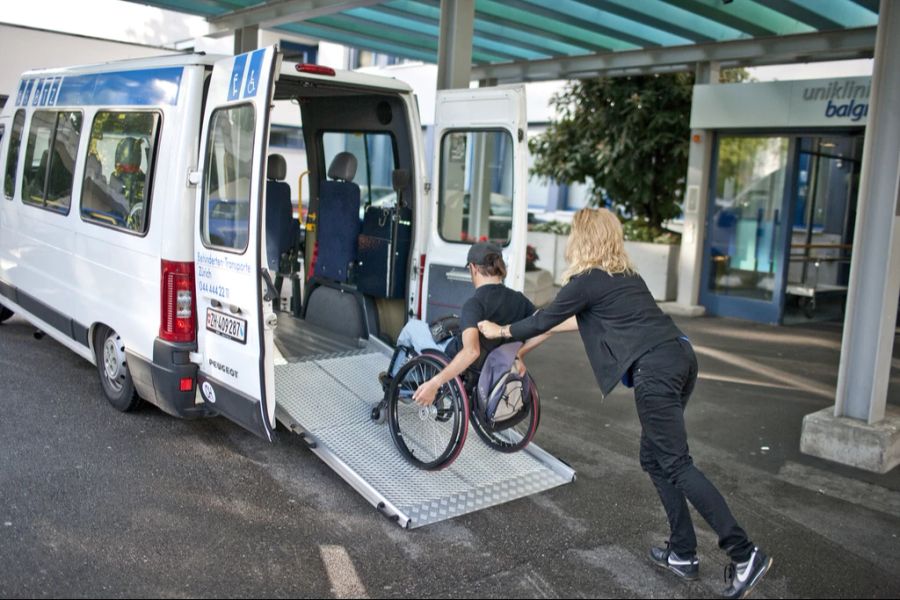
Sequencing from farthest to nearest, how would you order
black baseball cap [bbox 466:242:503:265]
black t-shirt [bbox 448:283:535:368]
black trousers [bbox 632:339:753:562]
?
black baseball cap [bbox 466:242:503:265], black t-shirt [bbox 448:283:535:368], black trousers [bbox 632:339:753:562]

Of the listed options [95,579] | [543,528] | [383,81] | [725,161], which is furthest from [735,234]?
[95,579]

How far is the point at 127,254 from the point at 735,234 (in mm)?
8608

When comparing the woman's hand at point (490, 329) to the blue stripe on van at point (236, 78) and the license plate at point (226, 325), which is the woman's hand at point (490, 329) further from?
the blue stripe on van at point (236, 78)

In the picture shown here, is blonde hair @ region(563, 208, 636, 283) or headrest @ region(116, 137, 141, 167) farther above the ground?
headrest @ region(116, 137, 141, 167)

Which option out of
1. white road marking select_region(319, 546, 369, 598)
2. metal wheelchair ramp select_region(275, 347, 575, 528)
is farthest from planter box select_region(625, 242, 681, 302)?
white road marking select_region(319, 546, 369, 598)

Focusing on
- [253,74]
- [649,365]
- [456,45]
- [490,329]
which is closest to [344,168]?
[456,45]

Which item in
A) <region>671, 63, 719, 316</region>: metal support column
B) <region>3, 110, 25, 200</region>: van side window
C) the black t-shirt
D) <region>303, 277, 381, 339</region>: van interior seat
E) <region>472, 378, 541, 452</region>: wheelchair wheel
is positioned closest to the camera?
the black t-shirt

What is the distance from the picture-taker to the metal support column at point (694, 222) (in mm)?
11477

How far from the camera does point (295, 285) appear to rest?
7281 millimetres

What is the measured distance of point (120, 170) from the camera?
213 inches

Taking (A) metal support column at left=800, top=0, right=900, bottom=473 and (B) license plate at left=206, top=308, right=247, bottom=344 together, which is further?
(A) metal support column at left=800, top=0, right=900, bottom=473

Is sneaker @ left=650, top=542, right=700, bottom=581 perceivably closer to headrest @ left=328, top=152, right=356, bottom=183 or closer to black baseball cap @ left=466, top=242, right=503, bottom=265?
black baseball cap @ left=466, top=242, right=503, bottom=265

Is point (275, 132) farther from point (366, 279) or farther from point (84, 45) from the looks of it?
point (366, 279)

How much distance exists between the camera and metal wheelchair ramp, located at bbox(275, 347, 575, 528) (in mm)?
4438
